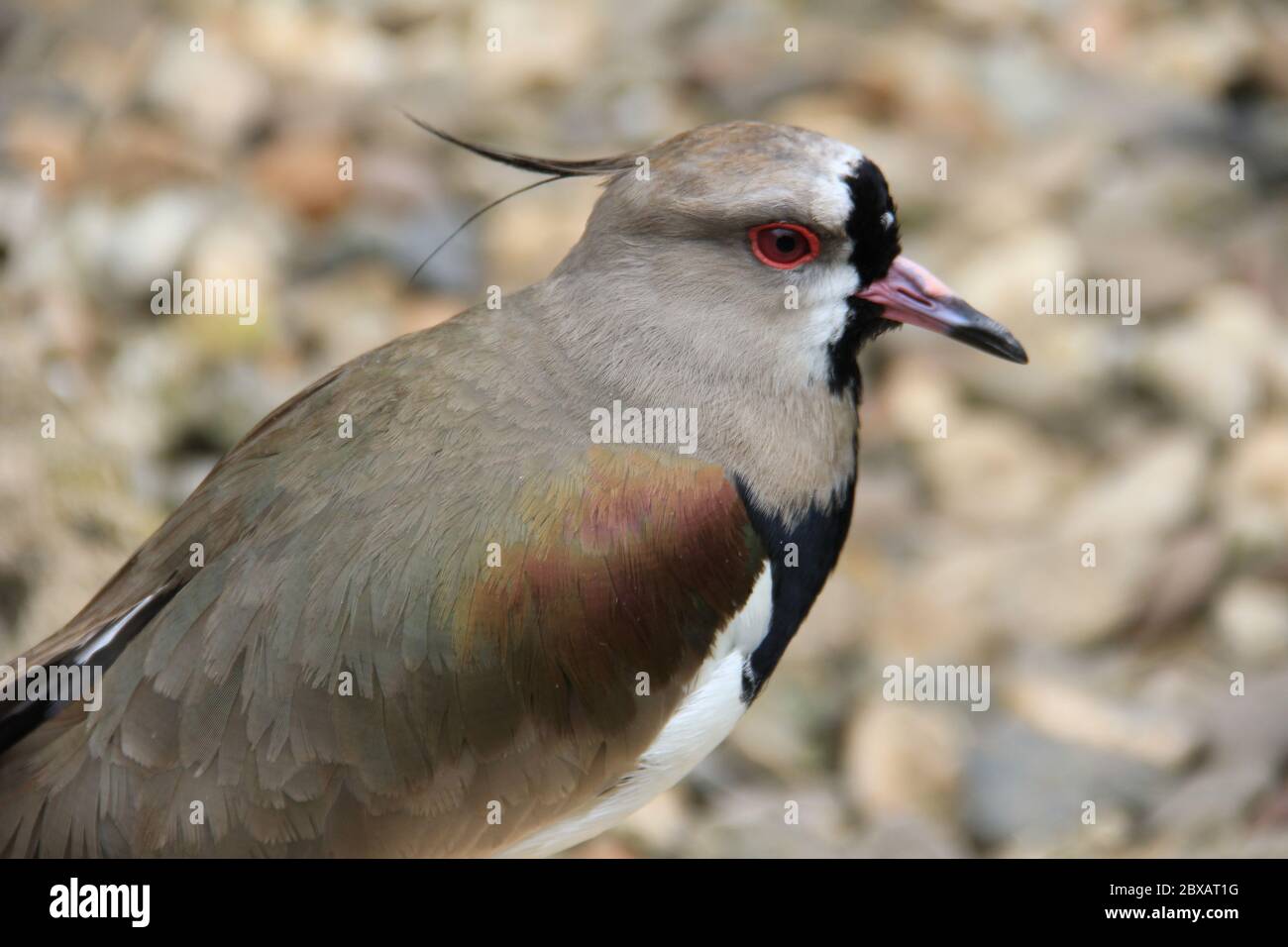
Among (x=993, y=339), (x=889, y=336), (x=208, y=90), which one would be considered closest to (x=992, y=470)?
(x=889, y=336)

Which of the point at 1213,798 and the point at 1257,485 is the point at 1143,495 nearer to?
the point at 1257,485

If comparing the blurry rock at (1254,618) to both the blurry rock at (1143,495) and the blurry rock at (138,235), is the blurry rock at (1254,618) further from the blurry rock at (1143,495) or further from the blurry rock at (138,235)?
the blurry rock at (138,235)

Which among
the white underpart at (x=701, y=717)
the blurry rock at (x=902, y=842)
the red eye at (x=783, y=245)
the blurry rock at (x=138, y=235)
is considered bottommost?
the blurry rock at (x=902, y=842)

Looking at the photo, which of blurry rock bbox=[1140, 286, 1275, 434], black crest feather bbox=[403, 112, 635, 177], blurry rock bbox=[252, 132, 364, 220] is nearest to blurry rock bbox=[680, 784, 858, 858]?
black crest feather bbox=[403, 112, 635, 177]

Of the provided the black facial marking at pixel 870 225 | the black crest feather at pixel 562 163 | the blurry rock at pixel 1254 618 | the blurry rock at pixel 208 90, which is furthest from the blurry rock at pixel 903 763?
the blurry rock at pixel 208 90
